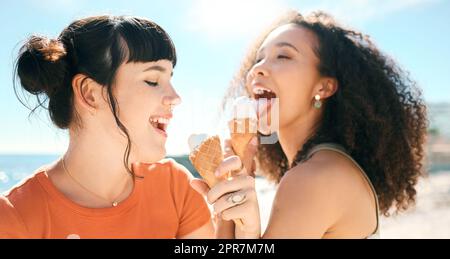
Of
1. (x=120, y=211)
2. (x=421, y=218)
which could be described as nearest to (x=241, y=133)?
(x=120, y=211)

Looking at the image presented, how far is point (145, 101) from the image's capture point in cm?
295

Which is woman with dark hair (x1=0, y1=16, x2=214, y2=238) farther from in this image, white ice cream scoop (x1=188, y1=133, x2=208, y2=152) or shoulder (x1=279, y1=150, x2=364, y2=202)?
shoulder (x1=279, y1=150, x2=364, y2=202)

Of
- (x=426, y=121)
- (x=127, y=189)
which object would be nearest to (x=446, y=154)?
(x=426, y=121)

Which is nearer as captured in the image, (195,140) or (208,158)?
(208,158)

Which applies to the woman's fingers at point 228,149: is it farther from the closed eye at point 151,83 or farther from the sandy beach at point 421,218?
the sandy beach at point 421,218

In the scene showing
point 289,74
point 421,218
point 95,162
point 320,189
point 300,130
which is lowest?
point 421,218

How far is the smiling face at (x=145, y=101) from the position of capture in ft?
9.66

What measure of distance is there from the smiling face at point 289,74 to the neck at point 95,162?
3.66ft

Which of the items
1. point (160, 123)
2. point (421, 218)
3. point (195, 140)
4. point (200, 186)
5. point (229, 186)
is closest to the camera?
point (229, 186)

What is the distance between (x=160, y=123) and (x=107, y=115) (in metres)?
0.35

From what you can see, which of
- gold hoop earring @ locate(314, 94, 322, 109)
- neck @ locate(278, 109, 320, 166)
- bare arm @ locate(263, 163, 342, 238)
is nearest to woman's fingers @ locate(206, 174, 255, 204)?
bare arm @ locate(263, 163, 342, 238)

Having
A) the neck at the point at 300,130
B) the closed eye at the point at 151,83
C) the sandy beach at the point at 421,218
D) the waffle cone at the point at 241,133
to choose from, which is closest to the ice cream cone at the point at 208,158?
the waffle cone at the point at 241,133

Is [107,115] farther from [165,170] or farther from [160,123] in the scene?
[165,170]
